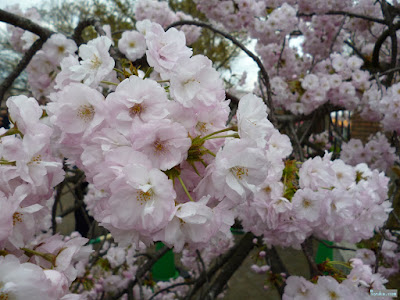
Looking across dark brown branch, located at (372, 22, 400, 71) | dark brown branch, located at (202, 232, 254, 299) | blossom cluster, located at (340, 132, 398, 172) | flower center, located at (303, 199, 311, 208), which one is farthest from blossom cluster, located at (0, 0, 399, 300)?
blossom cluster, located at (340, 132, 398, 172)

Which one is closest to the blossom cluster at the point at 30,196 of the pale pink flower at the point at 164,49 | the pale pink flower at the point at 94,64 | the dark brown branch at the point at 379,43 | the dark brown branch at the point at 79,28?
the pale pink flower at the point at 94,64

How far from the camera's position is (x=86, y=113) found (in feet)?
1.94

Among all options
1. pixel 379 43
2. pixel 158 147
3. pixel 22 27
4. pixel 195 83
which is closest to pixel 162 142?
pixel 158 147

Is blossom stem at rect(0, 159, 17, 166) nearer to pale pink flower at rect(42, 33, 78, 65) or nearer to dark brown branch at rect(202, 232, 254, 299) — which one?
pale pink flower at rect(42, 33, 78, 65)

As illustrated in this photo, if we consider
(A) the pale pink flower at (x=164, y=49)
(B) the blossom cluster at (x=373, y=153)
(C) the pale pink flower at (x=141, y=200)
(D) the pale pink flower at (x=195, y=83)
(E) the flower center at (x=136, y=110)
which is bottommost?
(B) the blossom cluster at (x=373, y=153)

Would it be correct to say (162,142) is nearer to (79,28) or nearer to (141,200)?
(141,200)

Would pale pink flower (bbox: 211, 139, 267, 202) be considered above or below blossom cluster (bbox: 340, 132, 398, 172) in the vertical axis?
above

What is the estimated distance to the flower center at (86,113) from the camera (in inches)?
23.1

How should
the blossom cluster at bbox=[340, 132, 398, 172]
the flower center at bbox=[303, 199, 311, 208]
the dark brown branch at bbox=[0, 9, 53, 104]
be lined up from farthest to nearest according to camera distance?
1. the blossom cluster at bbox=[340, 132, 398, 172]
2. the dark brown branch at bbox=[0, 9, 53, 104]
3. the flower center at bbox=[303, 199, 311, 208]

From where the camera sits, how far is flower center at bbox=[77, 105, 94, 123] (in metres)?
0.59

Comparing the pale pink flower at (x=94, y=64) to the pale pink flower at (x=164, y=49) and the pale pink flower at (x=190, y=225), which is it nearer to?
the pale pink flower at (x=164, y=49)

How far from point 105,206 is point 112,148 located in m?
0.12

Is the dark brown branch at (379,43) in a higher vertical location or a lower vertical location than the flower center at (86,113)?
higher

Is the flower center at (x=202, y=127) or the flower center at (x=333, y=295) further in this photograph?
the flower center at (x=333, y=295)
